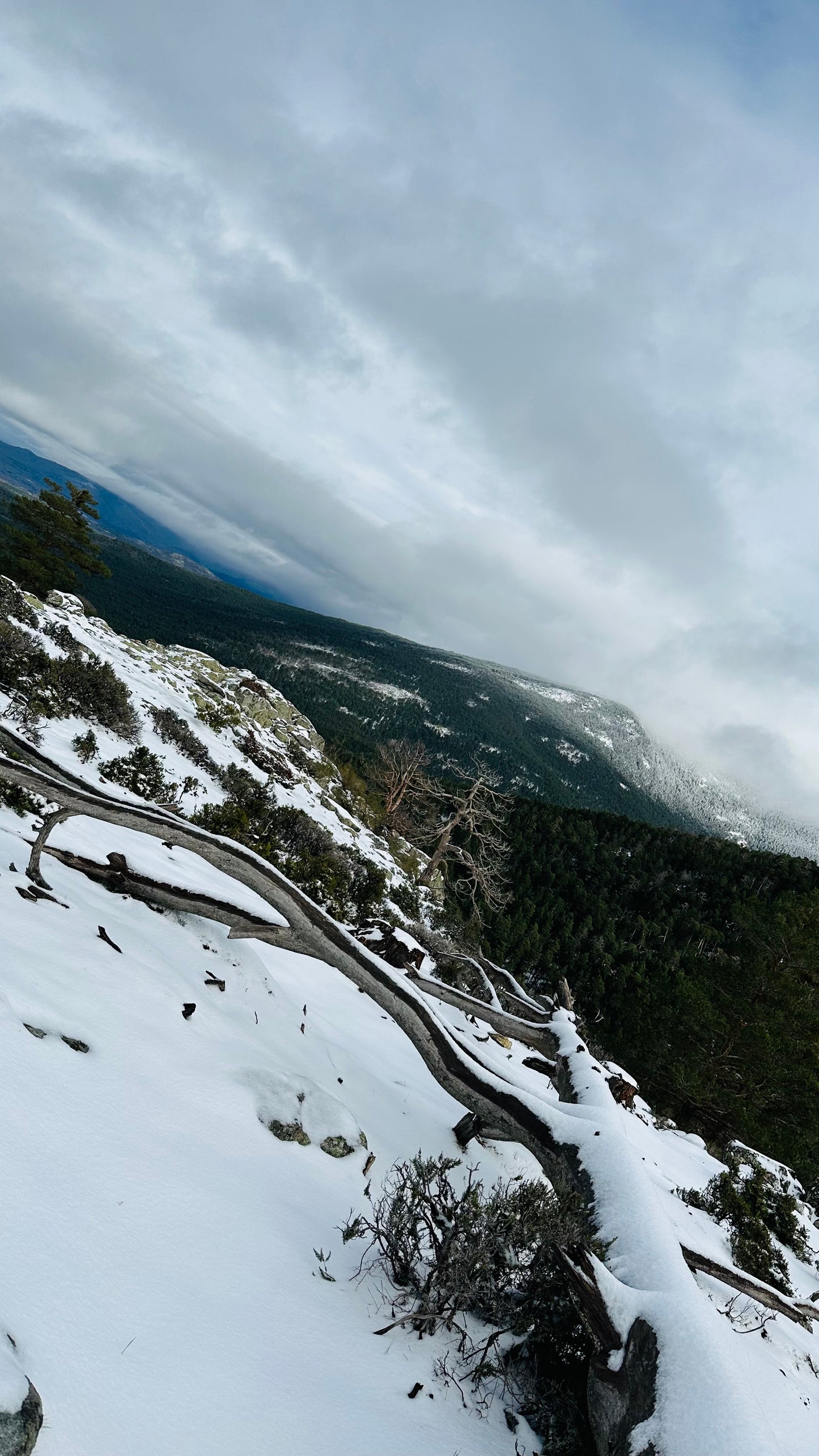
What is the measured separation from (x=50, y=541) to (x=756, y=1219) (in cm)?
4049

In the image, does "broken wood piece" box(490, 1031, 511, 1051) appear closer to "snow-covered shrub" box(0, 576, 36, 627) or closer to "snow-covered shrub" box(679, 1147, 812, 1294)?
"snow-covered shrub" box(679, 1147, 812, 1294)

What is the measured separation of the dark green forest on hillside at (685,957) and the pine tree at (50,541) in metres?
36.2

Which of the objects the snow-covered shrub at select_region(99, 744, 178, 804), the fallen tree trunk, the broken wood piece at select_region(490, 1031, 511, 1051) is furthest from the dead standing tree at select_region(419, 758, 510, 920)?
the fallen tree trunk

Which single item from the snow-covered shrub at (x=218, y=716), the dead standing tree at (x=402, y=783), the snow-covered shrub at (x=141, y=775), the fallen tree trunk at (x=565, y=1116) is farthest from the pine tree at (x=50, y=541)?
the fallen tree trunk at (x=565, y=1116)

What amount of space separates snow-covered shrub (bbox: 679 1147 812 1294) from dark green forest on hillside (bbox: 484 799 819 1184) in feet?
31.3

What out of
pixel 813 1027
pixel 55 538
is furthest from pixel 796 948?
pixel 55 538

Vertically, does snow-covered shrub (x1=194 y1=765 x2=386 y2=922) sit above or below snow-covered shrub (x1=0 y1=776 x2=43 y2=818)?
→ below

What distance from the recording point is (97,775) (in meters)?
11.2

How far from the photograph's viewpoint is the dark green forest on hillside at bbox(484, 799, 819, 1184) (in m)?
17.7

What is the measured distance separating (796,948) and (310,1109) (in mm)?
20546

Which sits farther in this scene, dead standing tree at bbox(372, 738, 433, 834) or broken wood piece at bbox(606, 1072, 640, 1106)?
dead standing tree at bbox(372, 738, 433, 834)

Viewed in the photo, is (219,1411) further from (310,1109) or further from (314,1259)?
(310,1109)

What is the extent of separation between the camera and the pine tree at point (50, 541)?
3036 centimetres

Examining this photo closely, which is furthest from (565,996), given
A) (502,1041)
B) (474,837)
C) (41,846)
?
(474,837)
